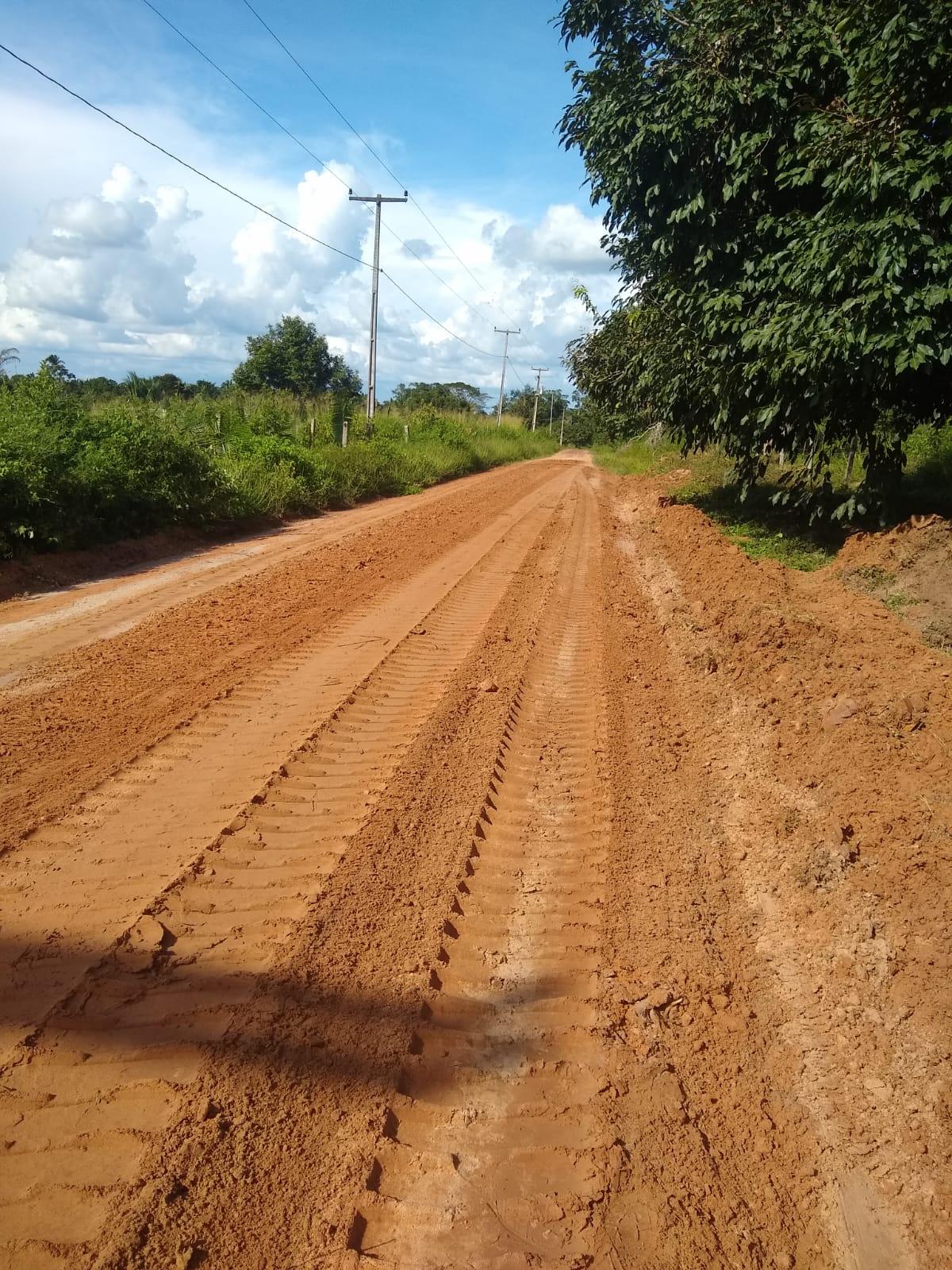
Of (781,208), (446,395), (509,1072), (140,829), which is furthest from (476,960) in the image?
(446,395)

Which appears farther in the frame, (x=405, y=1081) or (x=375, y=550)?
(x=375, y=550)

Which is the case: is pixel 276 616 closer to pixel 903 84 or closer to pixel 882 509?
pixel 882 509

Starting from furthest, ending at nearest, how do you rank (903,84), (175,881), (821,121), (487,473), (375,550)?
(487,473), (375,550), (821,121), (903,84), (175,881)

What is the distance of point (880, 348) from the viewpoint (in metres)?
7.79

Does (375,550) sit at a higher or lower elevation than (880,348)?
lower

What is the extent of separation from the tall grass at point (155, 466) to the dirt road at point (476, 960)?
3732 mm

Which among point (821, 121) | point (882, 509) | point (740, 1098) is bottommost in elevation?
point (740, 1098)

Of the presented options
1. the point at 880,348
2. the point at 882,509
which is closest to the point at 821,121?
Result: the point at 880,348

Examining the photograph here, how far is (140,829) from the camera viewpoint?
158 inches

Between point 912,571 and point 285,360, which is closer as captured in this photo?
point 912,571

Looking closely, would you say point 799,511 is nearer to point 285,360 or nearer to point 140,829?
point 140,829

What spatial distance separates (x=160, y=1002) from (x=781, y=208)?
11171 millimetres

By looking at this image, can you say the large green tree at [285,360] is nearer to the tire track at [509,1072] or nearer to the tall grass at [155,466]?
the tall grass at [155,466]

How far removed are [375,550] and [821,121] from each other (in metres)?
7.45
